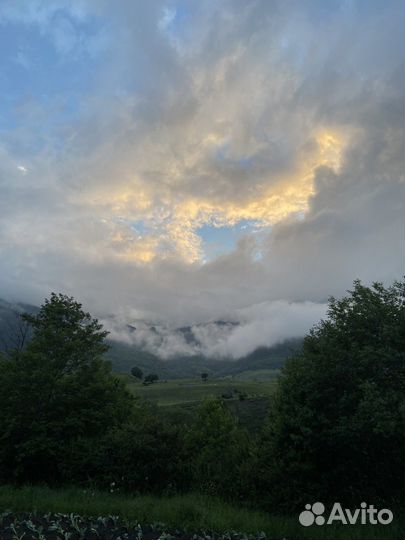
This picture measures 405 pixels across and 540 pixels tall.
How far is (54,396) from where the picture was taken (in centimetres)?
2612

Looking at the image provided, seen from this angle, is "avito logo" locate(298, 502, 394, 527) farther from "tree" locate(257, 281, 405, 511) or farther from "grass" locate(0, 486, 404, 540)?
"tree" locate(257, 281, 405, 511)

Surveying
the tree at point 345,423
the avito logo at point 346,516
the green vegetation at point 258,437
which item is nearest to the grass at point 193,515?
the green vegetation at point 258,437

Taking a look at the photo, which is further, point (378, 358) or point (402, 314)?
point (402, 314)

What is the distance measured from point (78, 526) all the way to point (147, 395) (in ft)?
423

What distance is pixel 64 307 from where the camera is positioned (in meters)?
30.1

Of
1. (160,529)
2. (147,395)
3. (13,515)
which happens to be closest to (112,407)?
(13,515)

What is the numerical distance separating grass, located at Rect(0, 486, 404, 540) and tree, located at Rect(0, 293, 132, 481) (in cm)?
817

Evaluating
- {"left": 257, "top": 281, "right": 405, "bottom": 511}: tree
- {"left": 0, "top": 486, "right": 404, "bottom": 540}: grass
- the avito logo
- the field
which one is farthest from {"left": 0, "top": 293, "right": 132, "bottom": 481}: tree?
the avito logo

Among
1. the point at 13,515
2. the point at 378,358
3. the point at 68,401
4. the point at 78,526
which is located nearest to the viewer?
the point at 78,526

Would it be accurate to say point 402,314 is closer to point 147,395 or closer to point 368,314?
point 368,314

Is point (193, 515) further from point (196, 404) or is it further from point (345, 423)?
point (196, 404)

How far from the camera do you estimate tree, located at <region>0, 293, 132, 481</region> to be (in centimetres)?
2453

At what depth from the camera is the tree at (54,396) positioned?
2453 cm

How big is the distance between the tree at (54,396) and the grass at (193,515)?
8.17 meters
